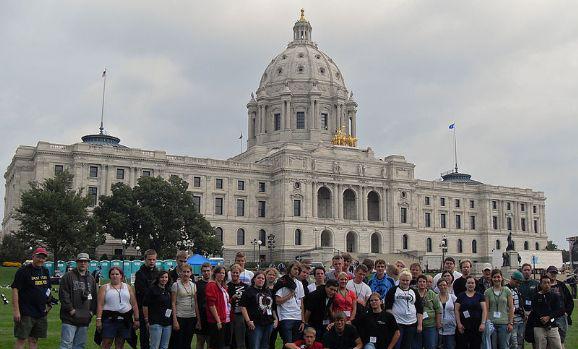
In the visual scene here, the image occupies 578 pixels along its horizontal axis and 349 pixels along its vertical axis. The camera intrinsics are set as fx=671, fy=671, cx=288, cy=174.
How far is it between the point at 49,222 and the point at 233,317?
43354 mm

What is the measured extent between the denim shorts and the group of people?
0.07 feet

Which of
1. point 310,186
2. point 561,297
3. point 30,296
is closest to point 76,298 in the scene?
point 30,296

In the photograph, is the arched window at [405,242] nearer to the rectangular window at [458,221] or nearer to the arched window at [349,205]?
the arched window at [349,205]

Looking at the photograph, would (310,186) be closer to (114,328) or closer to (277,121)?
(277,121)

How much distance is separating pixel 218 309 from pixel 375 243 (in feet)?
268

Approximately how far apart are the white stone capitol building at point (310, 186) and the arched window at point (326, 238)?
5.7 inches

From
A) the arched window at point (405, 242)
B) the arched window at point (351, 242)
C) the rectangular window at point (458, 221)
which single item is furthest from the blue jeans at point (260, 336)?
the rectangular window at point (458, 221)

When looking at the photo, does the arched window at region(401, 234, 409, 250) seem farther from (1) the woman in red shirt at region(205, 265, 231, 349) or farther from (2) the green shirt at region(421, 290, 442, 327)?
(1) the woman in red shirt at region(205, 265, 231, 349)

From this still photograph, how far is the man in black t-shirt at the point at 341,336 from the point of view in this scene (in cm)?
1235

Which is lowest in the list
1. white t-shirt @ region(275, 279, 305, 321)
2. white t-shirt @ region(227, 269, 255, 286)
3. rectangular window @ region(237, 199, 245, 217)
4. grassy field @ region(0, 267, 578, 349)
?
grassy field @ region(0, 267, 578, 349)

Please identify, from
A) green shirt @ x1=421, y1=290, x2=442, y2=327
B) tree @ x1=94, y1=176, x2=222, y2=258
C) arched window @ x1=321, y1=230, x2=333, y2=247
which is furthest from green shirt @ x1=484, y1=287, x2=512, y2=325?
arched window @ x1=321, y1=230, x2=333, y2=247

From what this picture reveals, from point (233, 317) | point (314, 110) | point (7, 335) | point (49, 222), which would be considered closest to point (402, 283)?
point (233, 317)

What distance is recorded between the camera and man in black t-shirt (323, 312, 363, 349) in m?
12.4

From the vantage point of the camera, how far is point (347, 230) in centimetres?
9069
